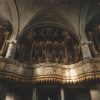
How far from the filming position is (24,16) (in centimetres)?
1620

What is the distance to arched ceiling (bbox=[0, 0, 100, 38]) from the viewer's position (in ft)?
52.0

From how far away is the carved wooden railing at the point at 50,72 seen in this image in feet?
38.2

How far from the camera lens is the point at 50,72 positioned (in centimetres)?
1233

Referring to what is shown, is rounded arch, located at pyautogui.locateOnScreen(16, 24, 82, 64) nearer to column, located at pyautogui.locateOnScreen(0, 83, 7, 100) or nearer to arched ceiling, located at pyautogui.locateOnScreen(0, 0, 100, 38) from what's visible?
arched ceiling, located at pyautogui.locateOnScreen(0, 0, 100, 38)

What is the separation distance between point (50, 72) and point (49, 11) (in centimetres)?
758

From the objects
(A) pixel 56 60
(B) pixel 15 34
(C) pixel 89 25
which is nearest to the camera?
(A) pixel 56 60

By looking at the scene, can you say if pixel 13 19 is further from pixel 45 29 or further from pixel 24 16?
pixel 45 29

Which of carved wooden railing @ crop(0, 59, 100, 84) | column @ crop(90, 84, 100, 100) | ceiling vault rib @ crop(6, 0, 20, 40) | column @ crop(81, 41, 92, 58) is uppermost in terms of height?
ceiling vault rib @ crop(6, 0, 20, 40)

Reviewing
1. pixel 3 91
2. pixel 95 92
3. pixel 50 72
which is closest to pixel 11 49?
pixel 3 91

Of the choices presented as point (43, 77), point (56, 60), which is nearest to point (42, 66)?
point (43, 77)

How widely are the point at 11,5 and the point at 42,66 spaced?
747 cm

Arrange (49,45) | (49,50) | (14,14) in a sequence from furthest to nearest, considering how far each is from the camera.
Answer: (14,14) < (49,45) < (49,50)

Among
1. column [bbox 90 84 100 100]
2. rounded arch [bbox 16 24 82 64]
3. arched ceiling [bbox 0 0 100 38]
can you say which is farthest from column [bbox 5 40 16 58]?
column [bbox 90 84 100 100]

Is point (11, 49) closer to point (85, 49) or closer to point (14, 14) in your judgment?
point (14, 14)
